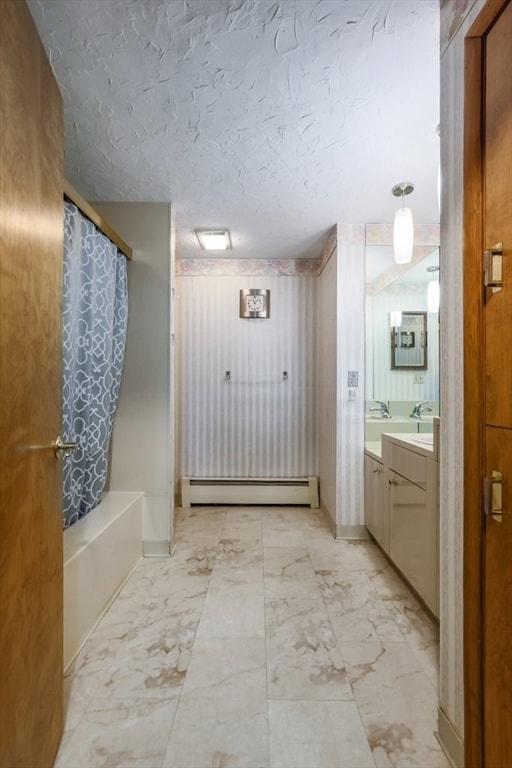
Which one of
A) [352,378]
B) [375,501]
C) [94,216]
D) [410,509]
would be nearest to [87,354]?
[94,216]

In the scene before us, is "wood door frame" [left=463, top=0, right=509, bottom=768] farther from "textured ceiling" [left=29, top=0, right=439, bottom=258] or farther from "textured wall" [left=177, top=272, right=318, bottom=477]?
"textured wall" [left=177, top=272, right=318, bottom=477]

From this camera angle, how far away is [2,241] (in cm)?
77

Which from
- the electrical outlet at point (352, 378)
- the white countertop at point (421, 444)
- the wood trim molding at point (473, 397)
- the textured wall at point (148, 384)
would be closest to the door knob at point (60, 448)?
the wood trim molding at point (473, 397)

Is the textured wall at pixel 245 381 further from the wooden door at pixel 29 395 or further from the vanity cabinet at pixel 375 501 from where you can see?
the wooden door at pixel 29 395

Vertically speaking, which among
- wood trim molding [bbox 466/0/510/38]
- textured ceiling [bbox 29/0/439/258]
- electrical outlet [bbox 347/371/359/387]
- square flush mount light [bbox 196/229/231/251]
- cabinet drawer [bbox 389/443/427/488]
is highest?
textured ceiling [bbox 29/0/439/258]

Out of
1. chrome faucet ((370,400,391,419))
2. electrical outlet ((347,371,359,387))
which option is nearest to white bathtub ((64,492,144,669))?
electrical outlet ((347,371,359,387))

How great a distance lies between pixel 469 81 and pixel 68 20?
128 cm

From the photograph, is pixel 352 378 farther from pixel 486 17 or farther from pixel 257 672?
pixel 486 17

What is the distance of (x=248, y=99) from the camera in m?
1.49

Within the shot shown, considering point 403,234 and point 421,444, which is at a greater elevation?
point 403,234

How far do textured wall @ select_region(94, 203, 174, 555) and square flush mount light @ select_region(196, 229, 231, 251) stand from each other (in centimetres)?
44

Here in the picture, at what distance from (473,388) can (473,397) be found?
24 mm

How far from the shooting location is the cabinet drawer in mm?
1753

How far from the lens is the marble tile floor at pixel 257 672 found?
112cm
